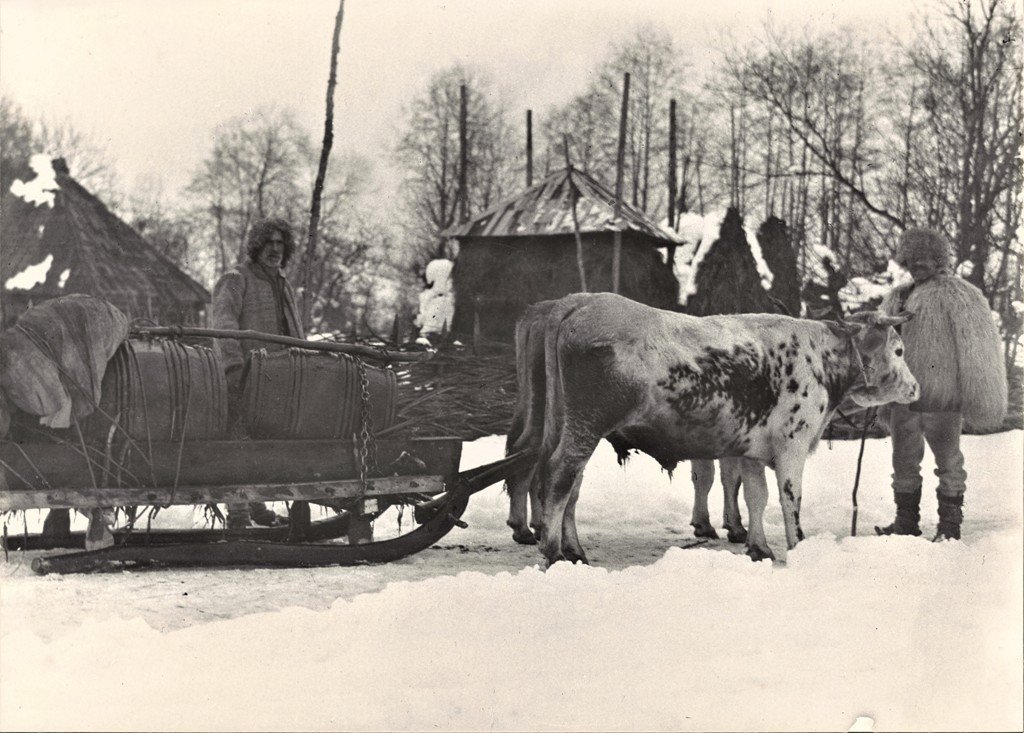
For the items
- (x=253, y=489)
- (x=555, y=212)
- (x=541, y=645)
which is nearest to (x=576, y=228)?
(x=555, y=212)

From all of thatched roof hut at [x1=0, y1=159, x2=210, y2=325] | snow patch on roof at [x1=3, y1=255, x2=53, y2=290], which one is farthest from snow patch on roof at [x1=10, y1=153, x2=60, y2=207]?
snow patch on roof at [x1=3, y1=255, x2=53, y2=290]

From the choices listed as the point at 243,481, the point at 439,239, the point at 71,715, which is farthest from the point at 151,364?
the point at 439,239

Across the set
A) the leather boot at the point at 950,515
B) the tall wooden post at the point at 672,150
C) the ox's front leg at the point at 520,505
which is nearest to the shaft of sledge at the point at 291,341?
the ox's front leg at the point at 520,505

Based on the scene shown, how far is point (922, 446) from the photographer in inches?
265

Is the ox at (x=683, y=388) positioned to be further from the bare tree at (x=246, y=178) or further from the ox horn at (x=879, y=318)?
the bare tree at (x=246, y=178)

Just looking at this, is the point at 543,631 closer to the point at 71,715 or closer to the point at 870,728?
the point at 870,728

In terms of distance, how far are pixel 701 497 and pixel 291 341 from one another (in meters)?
3.20

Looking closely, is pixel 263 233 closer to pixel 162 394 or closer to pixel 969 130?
pixel 162 394

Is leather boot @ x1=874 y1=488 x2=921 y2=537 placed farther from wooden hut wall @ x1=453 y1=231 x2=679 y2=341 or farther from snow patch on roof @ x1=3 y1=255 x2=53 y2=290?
snow patch on roof @ x1=3 y1=255 x2=53 y2=290

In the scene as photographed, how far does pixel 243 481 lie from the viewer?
5324 mm

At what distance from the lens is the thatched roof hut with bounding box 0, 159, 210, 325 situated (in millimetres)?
10492

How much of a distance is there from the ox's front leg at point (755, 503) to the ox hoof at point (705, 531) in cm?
75

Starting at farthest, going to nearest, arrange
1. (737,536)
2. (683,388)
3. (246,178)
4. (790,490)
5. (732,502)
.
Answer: (246,178) → (732,502) → (737,536) → (790,490) → (683,388)

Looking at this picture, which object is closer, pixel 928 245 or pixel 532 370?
pixel 532 370
